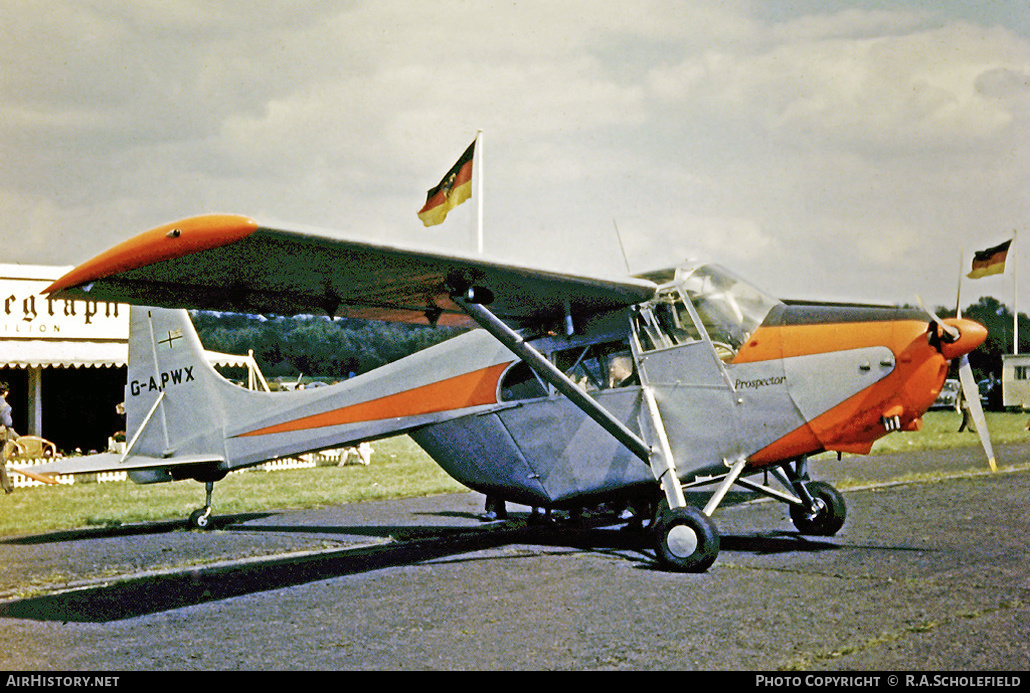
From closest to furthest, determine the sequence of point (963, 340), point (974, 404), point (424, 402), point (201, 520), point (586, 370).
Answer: point (963, 340) < point (974, 404) < point (586, 370) < point (424, 402) < point (201, 520)

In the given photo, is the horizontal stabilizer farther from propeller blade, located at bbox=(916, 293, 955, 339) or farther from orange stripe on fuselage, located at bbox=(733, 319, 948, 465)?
propeller blade, located at bbox=(916, 293, 955, 339)

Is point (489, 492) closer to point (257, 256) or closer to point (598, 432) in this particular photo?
point (598, 432)

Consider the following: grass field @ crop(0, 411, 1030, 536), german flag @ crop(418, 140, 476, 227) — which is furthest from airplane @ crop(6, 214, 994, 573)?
german flag @ crop(418, 140, 476, 227)

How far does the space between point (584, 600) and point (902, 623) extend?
211cm

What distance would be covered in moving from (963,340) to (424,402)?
540 cm

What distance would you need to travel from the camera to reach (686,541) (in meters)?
7.23

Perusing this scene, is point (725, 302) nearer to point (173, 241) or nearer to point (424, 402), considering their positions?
point (424, 402)

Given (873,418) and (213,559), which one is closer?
(873,418)

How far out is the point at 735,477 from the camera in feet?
25.4

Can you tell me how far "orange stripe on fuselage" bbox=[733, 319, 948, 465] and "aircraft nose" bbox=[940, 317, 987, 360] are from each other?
77 millimetres

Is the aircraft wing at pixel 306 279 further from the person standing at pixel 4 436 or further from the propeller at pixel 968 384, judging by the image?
the person standing at pixel 4 436

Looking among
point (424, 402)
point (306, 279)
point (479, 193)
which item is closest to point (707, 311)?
point (424, 402)

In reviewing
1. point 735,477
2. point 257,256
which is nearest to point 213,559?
point 257,256

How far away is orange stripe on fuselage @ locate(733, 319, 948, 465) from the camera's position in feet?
23.5
